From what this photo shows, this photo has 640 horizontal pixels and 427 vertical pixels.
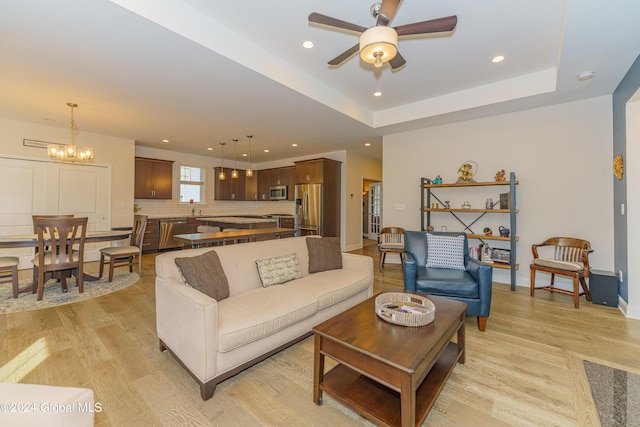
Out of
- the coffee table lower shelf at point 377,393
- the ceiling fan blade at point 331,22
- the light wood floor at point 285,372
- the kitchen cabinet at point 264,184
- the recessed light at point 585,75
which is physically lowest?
the light wood floor at point 285,372

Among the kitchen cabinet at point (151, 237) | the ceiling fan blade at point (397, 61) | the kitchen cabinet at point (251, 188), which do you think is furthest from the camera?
the kitchen cabinet at point (251, 188)

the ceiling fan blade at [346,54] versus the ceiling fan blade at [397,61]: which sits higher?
the ceiling fan blade at [346,54]

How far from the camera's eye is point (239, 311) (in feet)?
6.46

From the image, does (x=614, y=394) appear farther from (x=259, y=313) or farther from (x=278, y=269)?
(x=278, y=269)

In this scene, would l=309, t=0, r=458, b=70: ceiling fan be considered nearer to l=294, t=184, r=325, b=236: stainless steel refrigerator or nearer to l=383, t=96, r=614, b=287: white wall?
l=383, t=96, r=614, b=287: white wall

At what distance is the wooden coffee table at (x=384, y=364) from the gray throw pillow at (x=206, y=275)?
3.09ft

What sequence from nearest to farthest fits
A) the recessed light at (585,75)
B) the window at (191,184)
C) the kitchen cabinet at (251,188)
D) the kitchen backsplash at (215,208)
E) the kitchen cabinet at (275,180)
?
the recessed light at (585,75), the kitchen backsplash at (215,208), the window at (191,184), the kitchen cabinet at (275,180), the kitchen cabinet at (251,188)

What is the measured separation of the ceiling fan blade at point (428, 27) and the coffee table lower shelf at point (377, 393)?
2427mm

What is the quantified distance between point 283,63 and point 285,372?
3.26 meters

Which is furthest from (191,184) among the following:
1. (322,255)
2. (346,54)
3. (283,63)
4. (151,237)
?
(346,54)

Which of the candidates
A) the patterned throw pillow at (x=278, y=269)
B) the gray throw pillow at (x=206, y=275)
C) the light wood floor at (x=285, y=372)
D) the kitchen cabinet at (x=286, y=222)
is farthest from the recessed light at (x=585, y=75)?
the kitchen cabinet at (x=286, y=222)

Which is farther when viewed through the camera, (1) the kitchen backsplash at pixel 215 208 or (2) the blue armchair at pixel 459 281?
(1) the kitchen backsplash at pixel 215 208

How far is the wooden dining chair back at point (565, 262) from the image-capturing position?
130 inches

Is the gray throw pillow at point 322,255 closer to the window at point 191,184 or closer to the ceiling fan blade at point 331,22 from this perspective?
the ceiling fan blade at point 331,22
